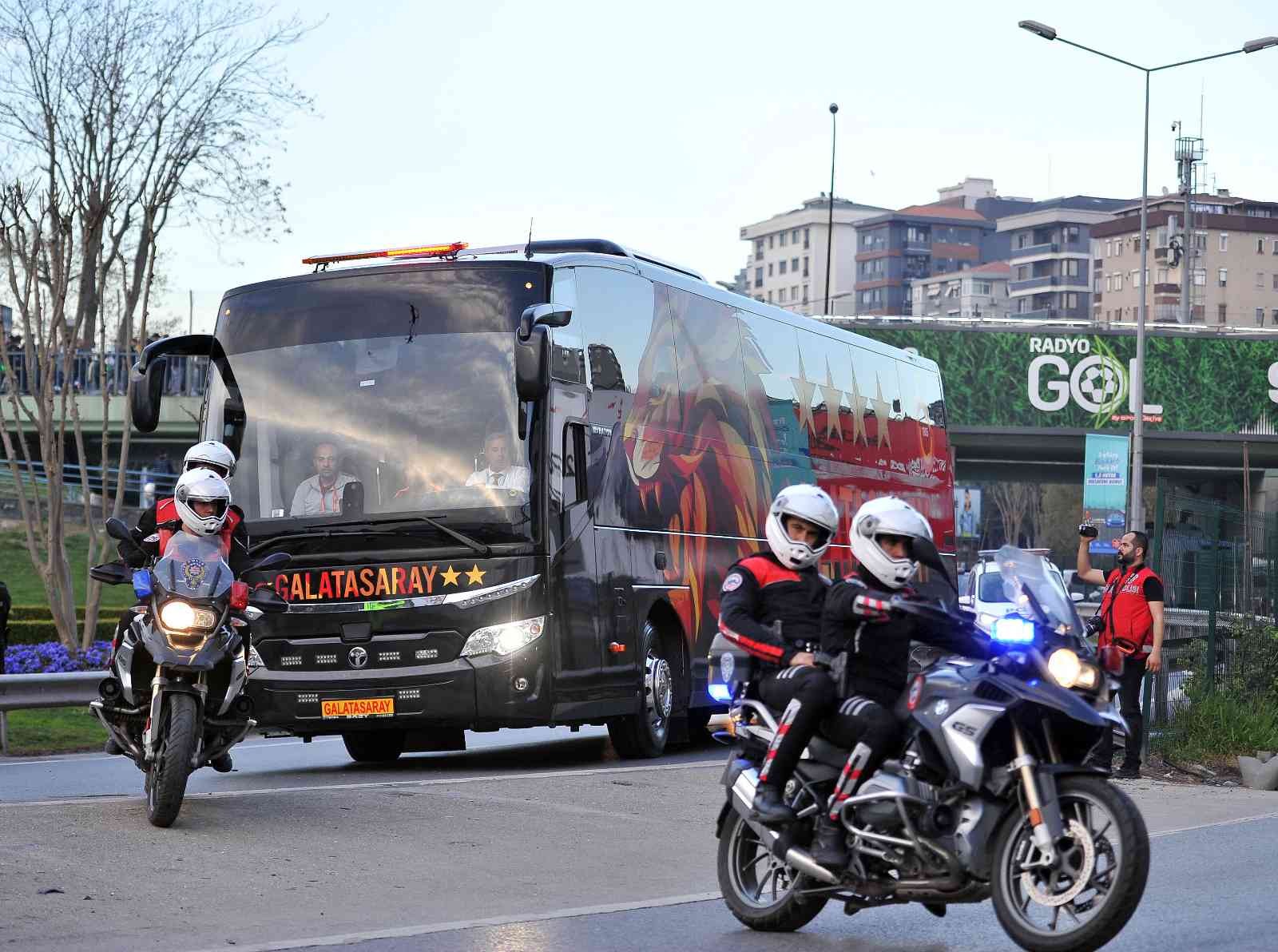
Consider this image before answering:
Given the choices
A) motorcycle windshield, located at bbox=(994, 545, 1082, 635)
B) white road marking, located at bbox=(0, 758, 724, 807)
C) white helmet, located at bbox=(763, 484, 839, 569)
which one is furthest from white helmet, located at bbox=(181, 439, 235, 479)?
motorcycle windshield, located at bbox=(994, 545, 1082, 635)

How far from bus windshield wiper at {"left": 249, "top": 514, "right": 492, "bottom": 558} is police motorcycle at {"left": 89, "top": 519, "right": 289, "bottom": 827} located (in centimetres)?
310

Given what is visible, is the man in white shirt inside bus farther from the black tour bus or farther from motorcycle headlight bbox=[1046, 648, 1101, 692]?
motorcycle headlight bbox=[1046, 648, 1101, 692]

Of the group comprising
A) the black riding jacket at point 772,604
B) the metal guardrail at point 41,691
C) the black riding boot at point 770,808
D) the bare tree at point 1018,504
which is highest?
the black riding jacket at point 772,604

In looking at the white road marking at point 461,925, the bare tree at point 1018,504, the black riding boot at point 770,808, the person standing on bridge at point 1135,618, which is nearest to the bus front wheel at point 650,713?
the person standing on bridge at point 1135,618

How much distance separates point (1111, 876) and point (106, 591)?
43857 mm

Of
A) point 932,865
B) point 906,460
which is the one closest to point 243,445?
point 932,865

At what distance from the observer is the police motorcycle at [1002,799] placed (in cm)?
639

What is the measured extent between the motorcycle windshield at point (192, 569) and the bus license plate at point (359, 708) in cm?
353

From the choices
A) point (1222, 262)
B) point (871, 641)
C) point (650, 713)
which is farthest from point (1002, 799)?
point (1222, 262)

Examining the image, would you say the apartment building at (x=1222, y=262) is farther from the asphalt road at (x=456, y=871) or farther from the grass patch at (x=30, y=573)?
the asphalt road at (x=456, y=871)

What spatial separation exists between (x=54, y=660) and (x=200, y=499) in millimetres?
13894

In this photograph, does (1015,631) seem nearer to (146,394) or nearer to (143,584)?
(143,584)

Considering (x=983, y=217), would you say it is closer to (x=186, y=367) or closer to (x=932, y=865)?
(x=186, y=367)

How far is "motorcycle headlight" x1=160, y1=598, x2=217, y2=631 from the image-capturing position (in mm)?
9727
